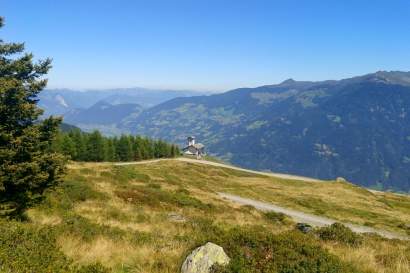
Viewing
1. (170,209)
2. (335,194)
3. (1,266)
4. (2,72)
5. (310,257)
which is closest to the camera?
(1,266)

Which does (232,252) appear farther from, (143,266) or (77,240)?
(77,240)

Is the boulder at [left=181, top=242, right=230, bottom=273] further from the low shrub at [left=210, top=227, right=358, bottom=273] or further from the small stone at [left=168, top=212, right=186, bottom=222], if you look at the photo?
the small stone at [left=168, top=212, right=186, bottom=222]

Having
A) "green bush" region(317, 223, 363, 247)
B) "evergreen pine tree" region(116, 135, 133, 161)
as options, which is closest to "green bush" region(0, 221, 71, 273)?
"green bush" region(317, 223, 363, 247)

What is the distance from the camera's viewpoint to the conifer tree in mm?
14898

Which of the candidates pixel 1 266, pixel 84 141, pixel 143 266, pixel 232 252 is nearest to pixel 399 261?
pixel 232 252

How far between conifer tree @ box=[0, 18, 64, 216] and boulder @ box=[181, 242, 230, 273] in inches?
322

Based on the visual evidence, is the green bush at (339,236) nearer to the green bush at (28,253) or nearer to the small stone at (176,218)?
the small stone at (176,218)

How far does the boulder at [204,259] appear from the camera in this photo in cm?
968

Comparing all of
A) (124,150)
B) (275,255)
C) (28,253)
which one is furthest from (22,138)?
(124,150)

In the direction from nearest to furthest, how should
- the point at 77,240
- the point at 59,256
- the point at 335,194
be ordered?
the point at 59,256 < the point at 77,240 < the point at 335,194

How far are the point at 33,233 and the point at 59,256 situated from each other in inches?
74.7

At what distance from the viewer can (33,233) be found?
10.9 meters

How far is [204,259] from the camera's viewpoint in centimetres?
986

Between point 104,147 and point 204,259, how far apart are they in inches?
→ 4015
